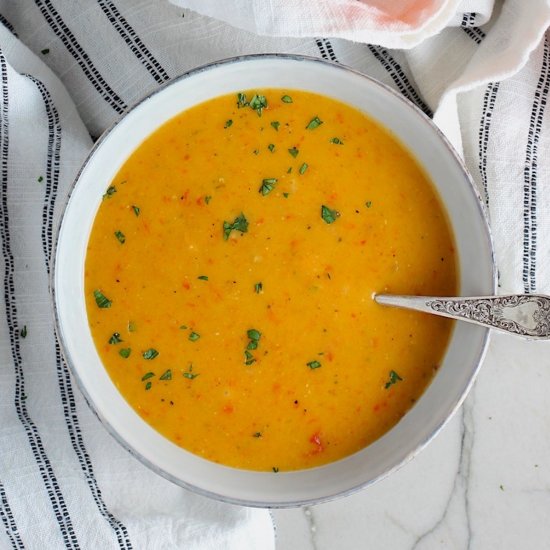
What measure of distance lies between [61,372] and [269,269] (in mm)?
726

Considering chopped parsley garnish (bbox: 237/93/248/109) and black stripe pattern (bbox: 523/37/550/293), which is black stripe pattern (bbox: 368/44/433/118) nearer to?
black stripe pattern (bbox: 523/37/550/293)

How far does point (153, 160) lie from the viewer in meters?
1.95

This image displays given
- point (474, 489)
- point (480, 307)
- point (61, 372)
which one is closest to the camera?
point (480, 307)

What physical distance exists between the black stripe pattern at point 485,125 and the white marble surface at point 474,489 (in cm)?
52

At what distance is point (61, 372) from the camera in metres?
2.27

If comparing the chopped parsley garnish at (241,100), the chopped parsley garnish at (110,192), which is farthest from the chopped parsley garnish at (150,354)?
the chopped parsley garnish at (241,100)

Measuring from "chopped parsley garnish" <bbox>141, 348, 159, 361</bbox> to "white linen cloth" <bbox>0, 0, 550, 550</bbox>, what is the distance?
412 millimetres

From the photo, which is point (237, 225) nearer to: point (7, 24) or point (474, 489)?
point (7, 24)

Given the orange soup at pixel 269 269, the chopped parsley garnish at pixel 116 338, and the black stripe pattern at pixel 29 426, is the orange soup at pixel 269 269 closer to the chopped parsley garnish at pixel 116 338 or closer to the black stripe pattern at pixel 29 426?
the chopped parsley garnish at pixel 116 338

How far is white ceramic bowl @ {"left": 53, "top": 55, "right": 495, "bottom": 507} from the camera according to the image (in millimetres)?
1889

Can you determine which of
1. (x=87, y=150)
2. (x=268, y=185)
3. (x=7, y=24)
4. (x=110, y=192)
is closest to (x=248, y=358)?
(x=268, y=185)

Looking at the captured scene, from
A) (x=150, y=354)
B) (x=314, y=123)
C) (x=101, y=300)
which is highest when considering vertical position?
(x=314, y=123)

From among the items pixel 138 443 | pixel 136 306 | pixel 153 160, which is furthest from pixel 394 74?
pixel 138 443

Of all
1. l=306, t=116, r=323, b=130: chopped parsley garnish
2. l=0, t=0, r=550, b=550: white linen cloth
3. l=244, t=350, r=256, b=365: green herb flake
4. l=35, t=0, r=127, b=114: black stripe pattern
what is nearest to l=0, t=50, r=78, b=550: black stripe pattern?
l=0, t=0, r=550, b=550: white linen cloth
